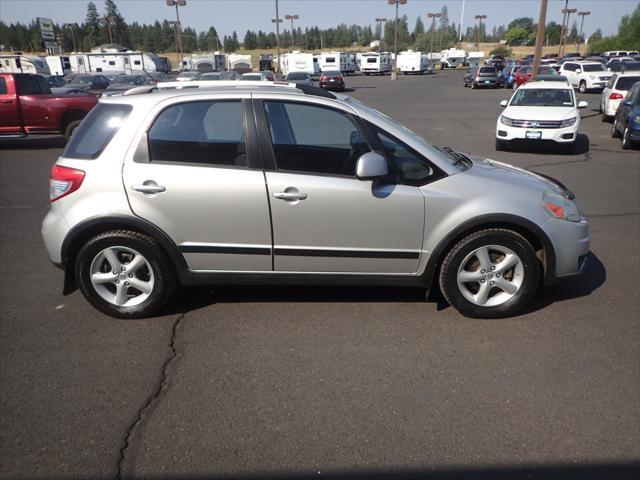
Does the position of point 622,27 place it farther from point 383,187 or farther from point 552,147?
point 383,187

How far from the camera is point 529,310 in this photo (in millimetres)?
4094

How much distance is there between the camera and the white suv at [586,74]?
2937cm

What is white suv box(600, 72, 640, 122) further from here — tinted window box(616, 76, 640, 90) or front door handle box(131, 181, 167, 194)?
front door handle box(131, 181, 167, 194)

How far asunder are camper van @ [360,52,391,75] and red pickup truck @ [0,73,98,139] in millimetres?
51356

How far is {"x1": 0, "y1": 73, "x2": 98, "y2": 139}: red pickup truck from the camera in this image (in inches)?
495

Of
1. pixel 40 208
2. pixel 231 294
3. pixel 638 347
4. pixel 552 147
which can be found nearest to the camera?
pixel 638 347

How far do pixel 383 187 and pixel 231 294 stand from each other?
1.70 metres

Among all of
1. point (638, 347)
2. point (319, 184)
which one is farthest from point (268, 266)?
point (638, 347)

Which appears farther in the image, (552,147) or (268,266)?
(552,147)

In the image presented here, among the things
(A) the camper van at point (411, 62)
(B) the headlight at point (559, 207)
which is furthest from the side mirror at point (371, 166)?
(A) the camper van at point (411, 62)

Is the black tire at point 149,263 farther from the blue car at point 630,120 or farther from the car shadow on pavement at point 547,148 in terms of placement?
the blue car at point 630,120

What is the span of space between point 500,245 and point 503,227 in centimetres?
14

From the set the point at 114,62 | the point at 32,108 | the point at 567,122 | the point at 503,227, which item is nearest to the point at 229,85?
the point at 503,227

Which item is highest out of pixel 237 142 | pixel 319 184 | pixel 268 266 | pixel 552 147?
pixel 237 142
